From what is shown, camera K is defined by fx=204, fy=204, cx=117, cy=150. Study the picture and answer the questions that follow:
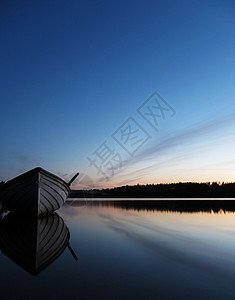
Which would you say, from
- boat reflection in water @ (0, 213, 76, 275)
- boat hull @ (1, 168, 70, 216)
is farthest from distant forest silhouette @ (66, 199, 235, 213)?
boat reflection in water @ (0, 213, 76, 275)

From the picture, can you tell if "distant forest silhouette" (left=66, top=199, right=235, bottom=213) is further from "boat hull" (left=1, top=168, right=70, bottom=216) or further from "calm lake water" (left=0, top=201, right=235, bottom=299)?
"calm lake water" (left=0, top=201, right=235, bottom=299)

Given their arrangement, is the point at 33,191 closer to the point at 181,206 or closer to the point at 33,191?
the point at 33,191

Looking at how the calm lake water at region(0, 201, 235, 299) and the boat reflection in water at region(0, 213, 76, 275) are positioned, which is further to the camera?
the boat reflection in water at region(0, 213, 76, 275)

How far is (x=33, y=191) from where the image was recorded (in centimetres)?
1118

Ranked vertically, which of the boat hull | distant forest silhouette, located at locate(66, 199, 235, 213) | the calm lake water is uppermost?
the boat hull

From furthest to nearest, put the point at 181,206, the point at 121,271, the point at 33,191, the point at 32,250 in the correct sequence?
1. the point at 181,206
2. the point at 33,191
3. the point at 32,250
4. the point at 121,271

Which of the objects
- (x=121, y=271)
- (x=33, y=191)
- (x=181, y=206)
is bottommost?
(x=181, y=206)

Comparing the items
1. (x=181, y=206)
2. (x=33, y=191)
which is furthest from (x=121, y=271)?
(x=181, y=206)

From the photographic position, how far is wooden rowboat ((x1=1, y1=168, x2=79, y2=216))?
1101cm

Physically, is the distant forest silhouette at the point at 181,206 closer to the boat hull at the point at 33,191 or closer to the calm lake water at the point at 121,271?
the boat hull at the point at 33,191

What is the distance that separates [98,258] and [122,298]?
236cm

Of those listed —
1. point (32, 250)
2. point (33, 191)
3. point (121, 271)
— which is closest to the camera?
point (121, 271)

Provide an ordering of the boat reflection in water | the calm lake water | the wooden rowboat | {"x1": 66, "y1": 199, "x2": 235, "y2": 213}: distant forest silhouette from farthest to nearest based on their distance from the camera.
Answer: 1. {"x1": 66, "y1": 199, "x2": 235, "y2": 213}: distant forest silhouette
2. the wooden rowboat
3. the boat reflection in water
4. the calm lake water

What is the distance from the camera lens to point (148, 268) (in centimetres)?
431
